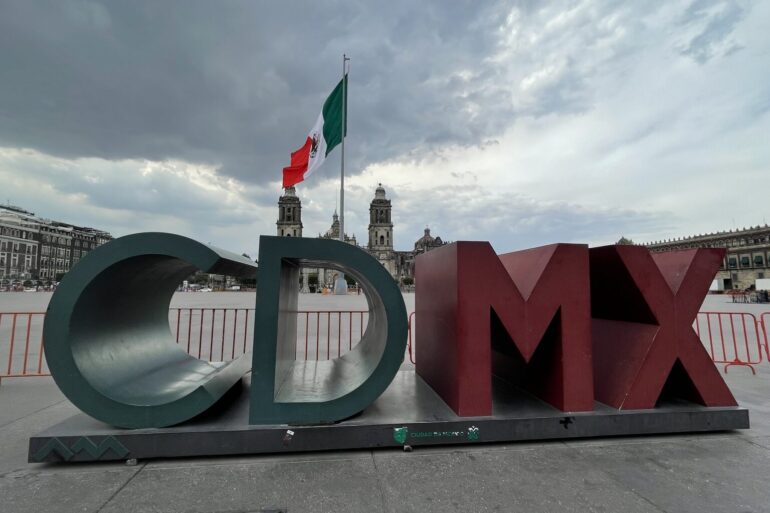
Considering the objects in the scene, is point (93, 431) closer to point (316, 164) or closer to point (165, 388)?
point (165, 388)

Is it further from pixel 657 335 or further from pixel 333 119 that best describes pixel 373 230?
pixel 657 335

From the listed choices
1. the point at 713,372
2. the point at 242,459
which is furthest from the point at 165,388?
the point at 713,372

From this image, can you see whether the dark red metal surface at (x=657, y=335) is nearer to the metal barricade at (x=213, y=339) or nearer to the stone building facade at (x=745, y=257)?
the metal barricade at (x=213, y=339)

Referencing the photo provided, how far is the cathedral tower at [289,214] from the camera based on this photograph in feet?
300

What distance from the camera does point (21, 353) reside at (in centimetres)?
797

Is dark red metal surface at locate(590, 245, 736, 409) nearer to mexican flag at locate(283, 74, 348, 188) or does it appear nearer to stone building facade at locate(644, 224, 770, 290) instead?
mexican flag at locate(283, 74, 348, 188)

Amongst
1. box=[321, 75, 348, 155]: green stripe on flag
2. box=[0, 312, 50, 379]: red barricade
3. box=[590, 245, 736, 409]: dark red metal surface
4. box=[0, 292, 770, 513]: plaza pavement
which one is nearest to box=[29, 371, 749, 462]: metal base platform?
box=[0, 292, 770, 513]: plaza pavement

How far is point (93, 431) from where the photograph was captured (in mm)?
3297

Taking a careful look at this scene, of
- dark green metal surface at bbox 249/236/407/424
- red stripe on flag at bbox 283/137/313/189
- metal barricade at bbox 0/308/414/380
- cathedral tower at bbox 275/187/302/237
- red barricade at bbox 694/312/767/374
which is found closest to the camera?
dark green metal surface at bbox 249/236/407/424

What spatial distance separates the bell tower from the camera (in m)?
99.4

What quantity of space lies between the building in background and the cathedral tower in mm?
55035

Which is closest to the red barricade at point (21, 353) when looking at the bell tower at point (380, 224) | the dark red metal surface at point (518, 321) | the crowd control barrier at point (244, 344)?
the crowd control barrier at point (244, 344)

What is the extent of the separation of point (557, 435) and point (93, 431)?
4.47m

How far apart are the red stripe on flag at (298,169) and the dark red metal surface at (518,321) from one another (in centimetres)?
741
